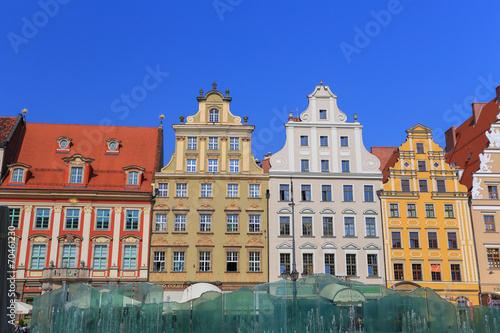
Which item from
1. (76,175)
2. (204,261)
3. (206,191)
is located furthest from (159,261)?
(76,175)

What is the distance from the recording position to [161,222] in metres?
38.8

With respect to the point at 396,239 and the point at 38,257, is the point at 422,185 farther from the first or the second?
the point at 38,257

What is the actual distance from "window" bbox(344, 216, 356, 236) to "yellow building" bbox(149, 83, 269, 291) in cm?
608

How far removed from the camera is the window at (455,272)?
38.0m

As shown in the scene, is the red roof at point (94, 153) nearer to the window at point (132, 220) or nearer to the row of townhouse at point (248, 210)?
the row of townhouse at point (248, 210)

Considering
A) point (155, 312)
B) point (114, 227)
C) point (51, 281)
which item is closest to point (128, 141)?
point (114, 227)

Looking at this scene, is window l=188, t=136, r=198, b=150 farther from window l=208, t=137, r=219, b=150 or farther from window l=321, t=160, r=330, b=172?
window l=321, t=160, r=330, b=172

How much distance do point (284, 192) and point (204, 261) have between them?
7932 mm

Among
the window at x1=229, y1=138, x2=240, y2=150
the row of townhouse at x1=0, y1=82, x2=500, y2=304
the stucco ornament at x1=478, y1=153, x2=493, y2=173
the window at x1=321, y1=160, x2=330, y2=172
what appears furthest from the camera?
the window at x1=229, y1=138, x2=240, y2=150

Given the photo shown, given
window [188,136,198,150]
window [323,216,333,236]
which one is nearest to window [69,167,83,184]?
window [188,136,198,150]

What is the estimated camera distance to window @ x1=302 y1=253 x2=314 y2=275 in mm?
38094

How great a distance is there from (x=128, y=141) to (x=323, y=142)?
639 inches

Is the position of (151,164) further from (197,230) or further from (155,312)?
(155,312)

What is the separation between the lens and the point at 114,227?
126ft
